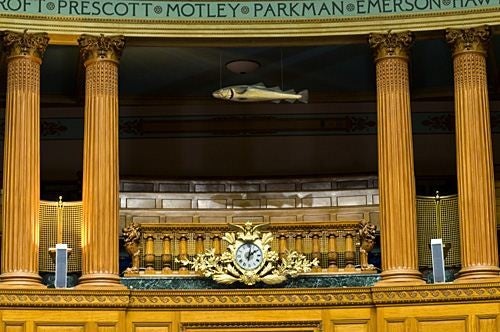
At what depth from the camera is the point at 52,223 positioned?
23.9 meters

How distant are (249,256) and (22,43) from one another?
18.1 feet

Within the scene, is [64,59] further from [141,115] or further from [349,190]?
[349,190]

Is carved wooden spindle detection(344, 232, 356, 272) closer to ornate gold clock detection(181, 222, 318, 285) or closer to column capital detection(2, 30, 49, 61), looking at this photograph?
ornate gold clock detection(181, 222, 318, 285)

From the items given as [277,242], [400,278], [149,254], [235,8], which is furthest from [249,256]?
[235,8]

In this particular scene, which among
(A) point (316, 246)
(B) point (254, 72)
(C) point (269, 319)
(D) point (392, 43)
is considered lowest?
(C) point (269, 319)

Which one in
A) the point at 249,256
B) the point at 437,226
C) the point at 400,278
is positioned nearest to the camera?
the point at 400,278

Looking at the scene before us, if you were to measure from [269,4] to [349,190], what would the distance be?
6.17m

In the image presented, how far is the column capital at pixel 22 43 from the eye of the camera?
2361 cm

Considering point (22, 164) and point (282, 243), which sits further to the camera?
point (282, 243)

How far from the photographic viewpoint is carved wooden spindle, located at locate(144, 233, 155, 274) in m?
24.3

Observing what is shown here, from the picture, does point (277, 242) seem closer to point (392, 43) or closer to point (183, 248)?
point (183, 248)

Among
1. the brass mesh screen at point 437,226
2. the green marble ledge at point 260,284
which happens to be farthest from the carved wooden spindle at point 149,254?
the brass mesh screen at point 437,226

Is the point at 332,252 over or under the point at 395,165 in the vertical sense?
under

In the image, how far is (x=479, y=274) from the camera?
22953 millimetres
